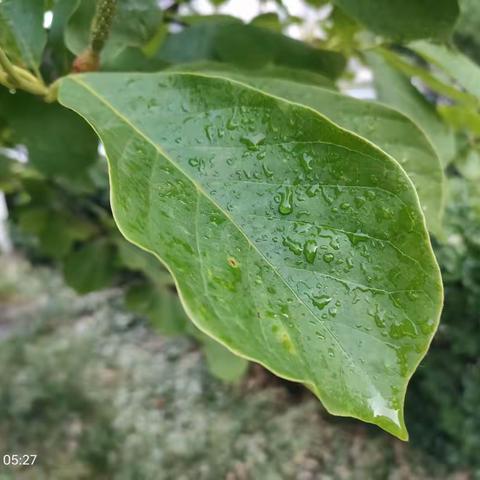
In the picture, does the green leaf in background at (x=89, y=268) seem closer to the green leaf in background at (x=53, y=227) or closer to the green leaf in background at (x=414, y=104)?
the green leaf in background at (x=53, y=227)

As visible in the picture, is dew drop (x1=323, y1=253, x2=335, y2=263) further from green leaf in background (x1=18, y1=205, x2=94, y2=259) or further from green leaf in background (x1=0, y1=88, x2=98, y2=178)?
green leaf in background (x1=18, y1=205, x2=94, y2=259)

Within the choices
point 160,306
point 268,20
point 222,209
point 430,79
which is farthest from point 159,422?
point 222,209

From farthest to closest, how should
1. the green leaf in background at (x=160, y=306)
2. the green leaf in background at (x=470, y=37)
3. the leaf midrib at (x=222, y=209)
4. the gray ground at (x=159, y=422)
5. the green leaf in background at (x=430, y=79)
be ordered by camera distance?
the green leaf in background at (x=470, y=37)
the gray ground at (x=159, y=422)
the green leaf in background at (x=160, y=306)
the green leaf in background at (x=430, y=79)
the leaf midrib at (x=222, y=209)

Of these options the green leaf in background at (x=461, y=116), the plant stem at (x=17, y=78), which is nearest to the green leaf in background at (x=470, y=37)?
the green leaf in background at (x=461, y=116)

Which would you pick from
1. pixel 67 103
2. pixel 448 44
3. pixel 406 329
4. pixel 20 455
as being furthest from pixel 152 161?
pixel 20 455

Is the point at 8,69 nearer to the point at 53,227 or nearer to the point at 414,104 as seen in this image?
the point at 414,104

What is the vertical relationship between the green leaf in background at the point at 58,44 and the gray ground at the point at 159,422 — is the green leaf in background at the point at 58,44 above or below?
above

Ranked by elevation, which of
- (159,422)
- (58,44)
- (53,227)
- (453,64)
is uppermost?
(453,64)
